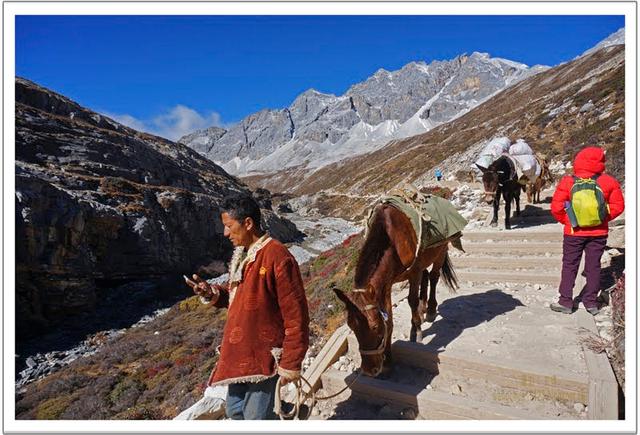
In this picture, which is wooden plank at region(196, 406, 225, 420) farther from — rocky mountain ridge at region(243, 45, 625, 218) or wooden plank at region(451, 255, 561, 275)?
wooden plank at region(451, 255, 561, 275)

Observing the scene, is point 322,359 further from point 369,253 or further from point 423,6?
point 423,6

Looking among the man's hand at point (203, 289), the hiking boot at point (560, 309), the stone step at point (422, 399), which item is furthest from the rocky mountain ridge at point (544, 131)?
the man's hand at point (203, 289)

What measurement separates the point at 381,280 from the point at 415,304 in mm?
1182

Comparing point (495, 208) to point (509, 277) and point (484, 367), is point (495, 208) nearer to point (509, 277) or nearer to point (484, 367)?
point (509, 277)

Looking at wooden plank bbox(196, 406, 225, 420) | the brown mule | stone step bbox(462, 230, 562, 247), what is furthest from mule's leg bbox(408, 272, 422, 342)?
stone step bbox(462, 230, 562, 247)

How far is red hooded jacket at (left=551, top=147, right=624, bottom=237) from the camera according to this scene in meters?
4.39

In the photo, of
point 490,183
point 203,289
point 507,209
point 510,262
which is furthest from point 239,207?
point 507,209

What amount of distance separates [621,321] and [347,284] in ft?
20.4

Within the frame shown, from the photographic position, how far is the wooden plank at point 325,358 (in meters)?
4.26

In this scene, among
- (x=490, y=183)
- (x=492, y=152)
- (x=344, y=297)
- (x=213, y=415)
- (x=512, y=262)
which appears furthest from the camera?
(x=492, y=152)

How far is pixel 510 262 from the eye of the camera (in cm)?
726

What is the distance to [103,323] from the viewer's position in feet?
48.7

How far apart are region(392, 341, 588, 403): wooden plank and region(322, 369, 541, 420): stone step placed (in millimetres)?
315

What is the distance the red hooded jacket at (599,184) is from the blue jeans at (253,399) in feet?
13.9
